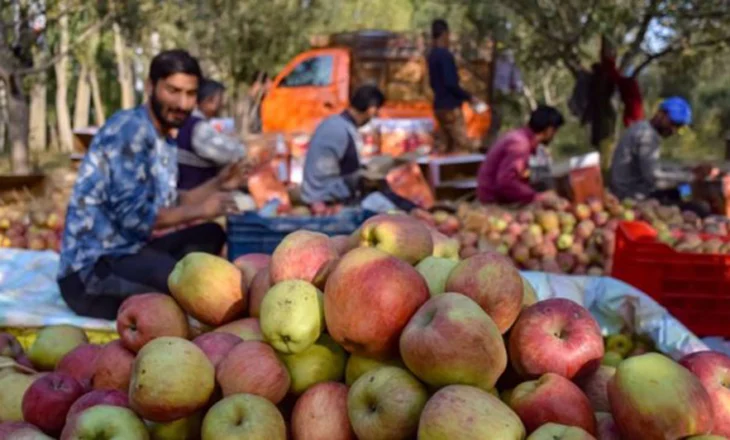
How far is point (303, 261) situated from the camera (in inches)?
84.5

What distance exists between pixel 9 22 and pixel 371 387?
33.0 feet

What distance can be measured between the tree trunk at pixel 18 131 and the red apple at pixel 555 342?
938cm

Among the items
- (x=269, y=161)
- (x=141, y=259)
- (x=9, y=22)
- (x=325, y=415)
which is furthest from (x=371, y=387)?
(x=9, y=22)

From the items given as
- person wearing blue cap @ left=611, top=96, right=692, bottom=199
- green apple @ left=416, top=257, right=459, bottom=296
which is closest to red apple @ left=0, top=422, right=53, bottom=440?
green apple @ left=416, top=257, right=459, bottom=296

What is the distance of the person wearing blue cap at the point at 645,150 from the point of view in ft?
24.9

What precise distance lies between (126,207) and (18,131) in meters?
7.30

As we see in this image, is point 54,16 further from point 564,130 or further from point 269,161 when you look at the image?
point 564,130

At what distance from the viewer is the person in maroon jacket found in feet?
22.6

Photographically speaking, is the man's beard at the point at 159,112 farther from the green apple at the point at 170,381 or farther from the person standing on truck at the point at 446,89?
the person standing on truck at the point at 446,89

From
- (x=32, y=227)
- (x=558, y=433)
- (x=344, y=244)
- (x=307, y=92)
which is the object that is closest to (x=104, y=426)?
(x=344, y=244)

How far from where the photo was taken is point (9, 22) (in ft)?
33.9

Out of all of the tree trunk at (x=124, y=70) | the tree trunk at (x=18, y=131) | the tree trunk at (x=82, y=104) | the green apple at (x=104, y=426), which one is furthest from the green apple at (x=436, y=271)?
the tree trunk at (x=82, y=104)

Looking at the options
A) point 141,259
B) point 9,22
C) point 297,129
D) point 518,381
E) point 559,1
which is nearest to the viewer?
point 518,381

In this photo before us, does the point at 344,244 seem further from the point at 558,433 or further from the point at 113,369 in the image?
the point at 558,433
